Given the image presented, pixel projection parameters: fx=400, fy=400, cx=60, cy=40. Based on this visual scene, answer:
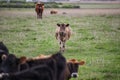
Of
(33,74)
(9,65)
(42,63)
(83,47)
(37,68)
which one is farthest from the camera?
(83,47)

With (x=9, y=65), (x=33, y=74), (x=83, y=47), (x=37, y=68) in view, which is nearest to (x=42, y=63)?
(x=37, y=68)

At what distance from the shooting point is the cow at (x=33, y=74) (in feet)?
25.7

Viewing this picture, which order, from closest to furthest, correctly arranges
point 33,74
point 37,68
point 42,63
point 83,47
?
1. point 33,74
2. point 37,68
3. point 42,63
4. point 83,47

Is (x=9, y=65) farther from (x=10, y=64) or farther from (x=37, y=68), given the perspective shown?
(x=37, y=68)

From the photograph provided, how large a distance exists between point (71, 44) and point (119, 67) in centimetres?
472

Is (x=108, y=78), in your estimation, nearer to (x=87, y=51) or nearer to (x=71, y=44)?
(x=87, y=51)

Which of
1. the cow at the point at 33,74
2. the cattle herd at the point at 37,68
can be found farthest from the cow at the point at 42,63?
the cow at the point at 33,74

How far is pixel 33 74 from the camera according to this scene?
7.93 metres

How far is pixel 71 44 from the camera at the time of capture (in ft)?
57.4

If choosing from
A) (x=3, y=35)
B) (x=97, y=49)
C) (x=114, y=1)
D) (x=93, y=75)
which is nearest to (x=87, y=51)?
(x=97, y=49)

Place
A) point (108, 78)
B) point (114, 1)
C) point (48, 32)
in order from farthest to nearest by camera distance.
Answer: point (114, 1), point (48, 32), point (108, 78)

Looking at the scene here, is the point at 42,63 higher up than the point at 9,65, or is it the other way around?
the point at 42,63

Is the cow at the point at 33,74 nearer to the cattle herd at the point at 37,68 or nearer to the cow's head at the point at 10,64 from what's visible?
the cattle herd at the point at 37,68

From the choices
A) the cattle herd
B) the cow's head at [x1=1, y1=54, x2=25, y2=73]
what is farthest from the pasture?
the cow's head at [x1=1, y1=54, x2=25, y2=73]
